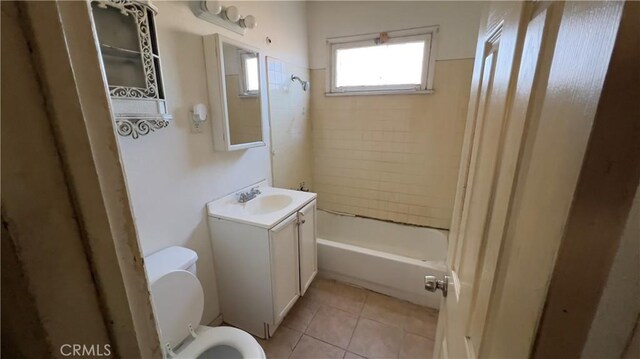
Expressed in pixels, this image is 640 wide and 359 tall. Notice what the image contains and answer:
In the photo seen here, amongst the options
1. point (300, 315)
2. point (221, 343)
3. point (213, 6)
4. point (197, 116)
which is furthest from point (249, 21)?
point (300, 315)

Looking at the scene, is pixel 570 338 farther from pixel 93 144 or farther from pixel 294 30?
pixel 294 30

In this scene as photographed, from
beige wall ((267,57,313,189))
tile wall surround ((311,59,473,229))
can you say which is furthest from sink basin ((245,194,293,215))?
tile wall surround ((311,59,473,229))

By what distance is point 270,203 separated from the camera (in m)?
1.90

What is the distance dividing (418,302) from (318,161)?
5.57 feet

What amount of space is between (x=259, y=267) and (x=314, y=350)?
68 centimetres

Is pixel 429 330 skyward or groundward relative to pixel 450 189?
groundward

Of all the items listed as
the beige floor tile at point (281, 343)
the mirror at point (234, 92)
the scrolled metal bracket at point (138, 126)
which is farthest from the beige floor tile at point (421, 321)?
the scrolled metal bracket at point (138, 126)

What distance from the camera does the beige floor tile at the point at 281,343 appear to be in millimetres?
1607

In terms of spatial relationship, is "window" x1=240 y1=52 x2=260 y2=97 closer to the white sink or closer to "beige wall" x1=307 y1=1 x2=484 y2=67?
the white sink

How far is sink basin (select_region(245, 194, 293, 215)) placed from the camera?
182cm

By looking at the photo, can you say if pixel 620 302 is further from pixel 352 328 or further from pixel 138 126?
pixel 352 328

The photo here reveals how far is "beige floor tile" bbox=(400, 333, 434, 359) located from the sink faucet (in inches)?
57.2

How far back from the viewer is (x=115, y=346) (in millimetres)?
317

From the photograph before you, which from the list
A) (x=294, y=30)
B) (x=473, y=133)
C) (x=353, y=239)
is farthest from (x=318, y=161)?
(x=473, y=133)
